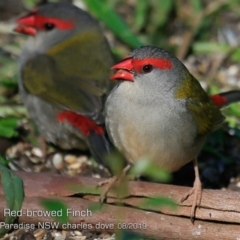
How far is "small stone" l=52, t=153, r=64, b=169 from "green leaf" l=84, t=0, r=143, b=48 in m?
1.09

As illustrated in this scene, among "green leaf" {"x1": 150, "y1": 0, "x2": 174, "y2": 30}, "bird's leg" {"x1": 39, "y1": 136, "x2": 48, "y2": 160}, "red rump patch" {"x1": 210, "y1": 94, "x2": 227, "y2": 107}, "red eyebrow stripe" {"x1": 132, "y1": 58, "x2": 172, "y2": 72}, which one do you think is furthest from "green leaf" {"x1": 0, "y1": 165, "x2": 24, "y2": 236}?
"green leaf" {"x1": 150, "y1": 0, "x2": 174, "y2": 30}

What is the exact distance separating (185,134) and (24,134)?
1497 mm

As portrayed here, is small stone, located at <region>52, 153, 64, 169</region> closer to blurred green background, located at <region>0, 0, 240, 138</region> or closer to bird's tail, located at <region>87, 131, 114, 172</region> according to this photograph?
bird's tail, located at <region>87, 131, 114, 172</region>

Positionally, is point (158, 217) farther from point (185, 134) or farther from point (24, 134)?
point (24, 134)

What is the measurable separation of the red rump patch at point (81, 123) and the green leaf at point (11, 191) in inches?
28.1

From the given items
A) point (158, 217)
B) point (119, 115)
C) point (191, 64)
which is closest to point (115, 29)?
point (191, 64)

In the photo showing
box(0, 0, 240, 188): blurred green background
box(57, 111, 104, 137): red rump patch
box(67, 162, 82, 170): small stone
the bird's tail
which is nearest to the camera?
the bird's tail

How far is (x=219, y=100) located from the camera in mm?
4340

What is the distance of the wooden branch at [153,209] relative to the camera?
3488 mm

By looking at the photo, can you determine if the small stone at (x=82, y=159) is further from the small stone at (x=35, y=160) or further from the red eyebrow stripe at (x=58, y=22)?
the red eyebrow stripe at (x=58, y=22)

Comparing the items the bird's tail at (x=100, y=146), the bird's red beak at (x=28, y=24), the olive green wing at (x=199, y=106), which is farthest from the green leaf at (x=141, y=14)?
the olive green wing at (x=199, y=106)

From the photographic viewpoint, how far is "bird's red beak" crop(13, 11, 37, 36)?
16.3 feet

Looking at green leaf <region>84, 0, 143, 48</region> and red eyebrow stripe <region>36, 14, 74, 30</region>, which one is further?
green leaf <region>84, 0, 143, 48</region>

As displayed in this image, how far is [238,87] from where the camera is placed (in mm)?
5277
